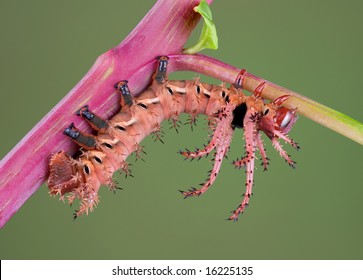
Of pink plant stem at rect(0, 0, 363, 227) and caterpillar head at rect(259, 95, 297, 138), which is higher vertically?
caterpillar head at rect(259, 95, 297, 138)

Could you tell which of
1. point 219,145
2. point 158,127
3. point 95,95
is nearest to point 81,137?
point 95,95

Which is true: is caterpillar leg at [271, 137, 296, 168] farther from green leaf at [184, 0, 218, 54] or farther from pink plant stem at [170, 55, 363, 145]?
green leaf at [184, 0, 218, 54]

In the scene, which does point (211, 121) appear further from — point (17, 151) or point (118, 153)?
point (17, 151)

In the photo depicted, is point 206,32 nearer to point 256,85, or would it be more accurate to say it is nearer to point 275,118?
point 256,85

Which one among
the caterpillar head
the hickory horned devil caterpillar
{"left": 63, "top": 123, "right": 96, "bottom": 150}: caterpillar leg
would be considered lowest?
{"left": 63, "top": 123, "right": 96, "bottom": 150}: caterpillar leg

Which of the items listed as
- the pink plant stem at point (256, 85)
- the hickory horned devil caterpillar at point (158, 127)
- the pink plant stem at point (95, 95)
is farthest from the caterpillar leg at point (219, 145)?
the pink plant stem at point (95, 95)

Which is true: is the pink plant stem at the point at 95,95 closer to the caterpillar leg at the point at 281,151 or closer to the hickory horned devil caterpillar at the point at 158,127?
the hickory horned devil caterpillar at the point at 158,127

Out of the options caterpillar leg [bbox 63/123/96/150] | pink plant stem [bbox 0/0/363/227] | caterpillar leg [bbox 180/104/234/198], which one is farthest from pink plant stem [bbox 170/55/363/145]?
Result: caterpillar leg [bbox 63/123/96/150]
